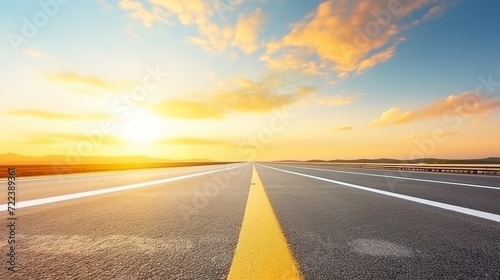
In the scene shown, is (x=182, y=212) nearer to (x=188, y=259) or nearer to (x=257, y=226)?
(x=257, y=226)

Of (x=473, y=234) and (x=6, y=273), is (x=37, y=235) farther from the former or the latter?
(x=473, y=234)

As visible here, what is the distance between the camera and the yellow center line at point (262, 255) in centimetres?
158

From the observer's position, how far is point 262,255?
6.22ft

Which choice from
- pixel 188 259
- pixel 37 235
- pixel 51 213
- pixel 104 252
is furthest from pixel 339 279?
pixel 51 213

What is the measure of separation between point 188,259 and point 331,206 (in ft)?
9.67

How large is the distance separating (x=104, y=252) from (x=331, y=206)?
10.5 ft

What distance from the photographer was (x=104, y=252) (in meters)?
2.01

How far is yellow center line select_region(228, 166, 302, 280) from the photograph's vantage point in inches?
62.1

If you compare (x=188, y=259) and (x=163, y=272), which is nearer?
(x=163, y=272)

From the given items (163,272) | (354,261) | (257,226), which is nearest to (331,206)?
(257,226)

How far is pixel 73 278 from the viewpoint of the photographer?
1.55 meters

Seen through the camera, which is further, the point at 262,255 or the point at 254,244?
the point at 254,244

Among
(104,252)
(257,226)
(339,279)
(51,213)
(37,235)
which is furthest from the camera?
(51,213)

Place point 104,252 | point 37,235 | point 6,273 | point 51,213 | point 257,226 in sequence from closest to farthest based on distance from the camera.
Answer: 1. point 6,273
2. point 104,252
3. point 37,235
4. point 257,226
5. point 51,213
